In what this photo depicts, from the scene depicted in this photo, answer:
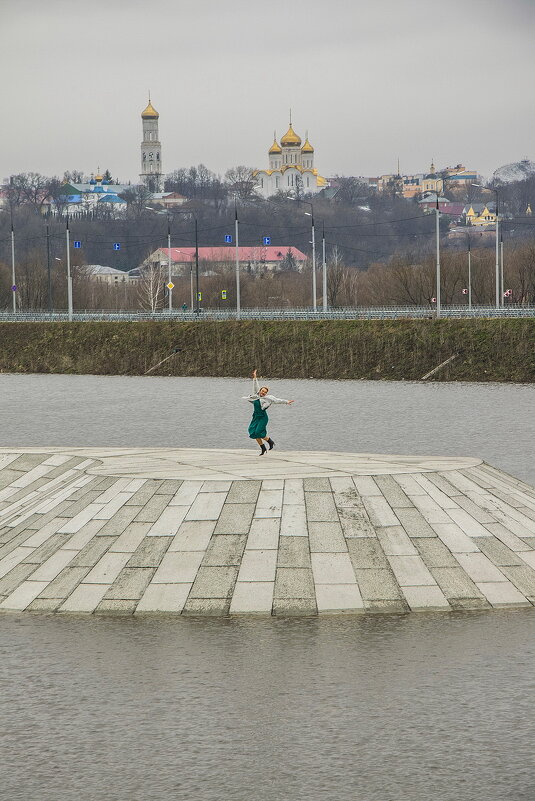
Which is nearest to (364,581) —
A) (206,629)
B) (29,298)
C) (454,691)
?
(206,629)

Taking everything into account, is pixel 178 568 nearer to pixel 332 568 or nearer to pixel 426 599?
pixel 332 568

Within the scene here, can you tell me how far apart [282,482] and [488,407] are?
31.6 metres

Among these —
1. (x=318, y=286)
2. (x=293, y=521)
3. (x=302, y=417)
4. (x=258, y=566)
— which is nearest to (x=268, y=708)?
(x=258, y=566)

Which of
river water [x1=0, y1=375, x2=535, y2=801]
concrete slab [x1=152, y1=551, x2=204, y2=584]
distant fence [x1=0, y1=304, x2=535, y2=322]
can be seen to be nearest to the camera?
river water [x1=0, y1=375, x2=535, y2=801]

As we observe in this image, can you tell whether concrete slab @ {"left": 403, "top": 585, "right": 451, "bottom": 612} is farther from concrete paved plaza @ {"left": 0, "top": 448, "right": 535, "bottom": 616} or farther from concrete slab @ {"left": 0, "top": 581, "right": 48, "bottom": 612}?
concrete slab @ {"left": 0, "top": 581, "right": 48, "bottom": 612}

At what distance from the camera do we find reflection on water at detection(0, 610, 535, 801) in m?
11.4

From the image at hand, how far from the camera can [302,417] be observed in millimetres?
47562

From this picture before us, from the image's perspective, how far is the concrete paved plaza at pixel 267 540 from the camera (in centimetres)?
1758

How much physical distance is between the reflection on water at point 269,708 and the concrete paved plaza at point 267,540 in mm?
747

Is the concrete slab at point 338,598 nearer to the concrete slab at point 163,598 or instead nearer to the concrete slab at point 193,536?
the concrete slab at point 163,598

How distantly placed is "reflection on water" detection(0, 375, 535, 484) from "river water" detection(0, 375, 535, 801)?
14.0 meters

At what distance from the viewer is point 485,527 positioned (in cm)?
2025

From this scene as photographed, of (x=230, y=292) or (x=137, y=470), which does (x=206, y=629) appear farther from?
(x=230, y=292)

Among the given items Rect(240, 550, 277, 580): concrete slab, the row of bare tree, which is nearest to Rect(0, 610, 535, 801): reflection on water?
Rect(240, 550, 277, 580): concrete slab
